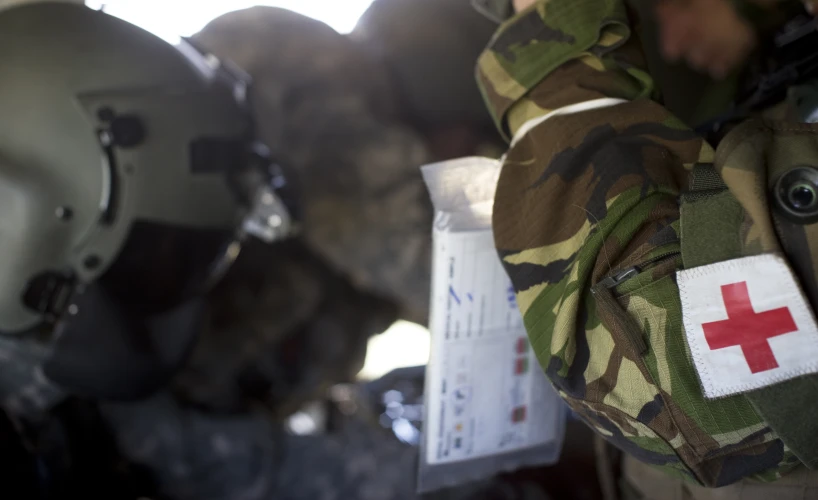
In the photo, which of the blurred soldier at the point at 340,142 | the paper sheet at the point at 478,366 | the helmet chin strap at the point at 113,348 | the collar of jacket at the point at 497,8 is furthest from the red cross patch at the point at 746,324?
the helmet chin strap at the point at 113,348

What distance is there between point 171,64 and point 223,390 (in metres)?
0.53

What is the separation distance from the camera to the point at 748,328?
1.15ft

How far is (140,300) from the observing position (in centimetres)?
83

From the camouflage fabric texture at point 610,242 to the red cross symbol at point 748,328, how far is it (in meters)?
0.03

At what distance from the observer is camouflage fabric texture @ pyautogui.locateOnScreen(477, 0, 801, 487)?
0.38 m

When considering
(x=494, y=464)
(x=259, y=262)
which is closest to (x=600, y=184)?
(x=494, y=464)

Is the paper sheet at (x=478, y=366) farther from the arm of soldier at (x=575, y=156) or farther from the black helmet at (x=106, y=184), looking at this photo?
the black helmet at (x=106, y=184)

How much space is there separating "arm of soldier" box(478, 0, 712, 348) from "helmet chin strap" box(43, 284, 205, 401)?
1.89ft

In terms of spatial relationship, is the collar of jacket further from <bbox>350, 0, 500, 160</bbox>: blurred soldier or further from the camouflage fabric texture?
<bbox>350, 0, 500, 160</bbox>: blurred soldier

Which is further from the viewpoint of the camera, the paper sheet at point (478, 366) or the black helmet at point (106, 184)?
the black helmet at point (106, 184)

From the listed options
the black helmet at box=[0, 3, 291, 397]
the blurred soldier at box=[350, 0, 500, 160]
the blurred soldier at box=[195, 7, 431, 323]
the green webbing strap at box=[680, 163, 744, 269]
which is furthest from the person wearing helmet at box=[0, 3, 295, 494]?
the green webbing strap at box=[680, 163, 744, 269]

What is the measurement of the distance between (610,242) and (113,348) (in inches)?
26.9

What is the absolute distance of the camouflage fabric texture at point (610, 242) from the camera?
38cm

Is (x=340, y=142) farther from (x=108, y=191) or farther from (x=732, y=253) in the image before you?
(x=732, y=253)
